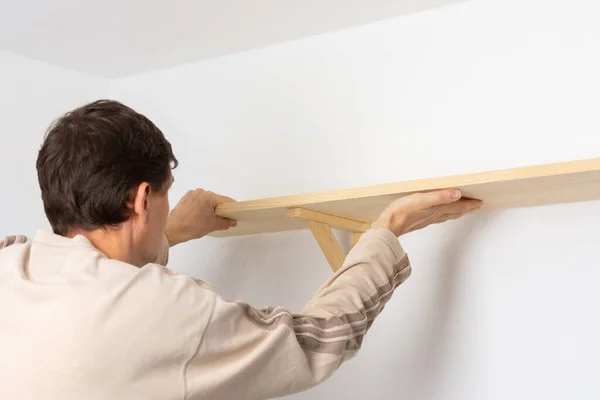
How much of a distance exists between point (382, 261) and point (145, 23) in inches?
36.9

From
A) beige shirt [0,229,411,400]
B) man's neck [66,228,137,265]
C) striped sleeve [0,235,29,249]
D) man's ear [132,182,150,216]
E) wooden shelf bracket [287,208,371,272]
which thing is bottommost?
beige shirt [0,229,411,400]

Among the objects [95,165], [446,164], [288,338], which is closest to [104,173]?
[95,165]

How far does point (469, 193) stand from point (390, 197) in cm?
13

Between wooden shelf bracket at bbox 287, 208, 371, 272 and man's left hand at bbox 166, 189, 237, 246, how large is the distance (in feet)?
0.75

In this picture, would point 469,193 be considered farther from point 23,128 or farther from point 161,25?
point 23,128

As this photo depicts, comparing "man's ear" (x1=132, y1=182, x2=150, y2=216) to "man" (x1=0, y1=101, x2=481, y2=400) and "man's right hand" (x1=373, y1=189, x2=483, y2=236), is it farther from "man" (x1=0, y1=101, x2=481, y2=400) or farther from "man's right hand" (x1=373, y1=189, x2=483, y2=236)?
"man's right hand" (x1=373, y1=189, x2=483, y2=236)

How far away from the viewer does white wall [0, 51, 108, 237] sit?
6.33 ft

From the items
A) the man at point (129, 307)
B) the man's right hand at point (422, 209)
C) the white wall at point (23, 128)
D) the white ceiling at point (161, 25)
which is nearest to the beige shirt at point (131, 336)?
the man at point (129, 307)

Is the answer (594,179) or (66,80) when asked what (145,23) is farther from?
(594,179)

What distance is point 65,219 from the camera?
109 cm

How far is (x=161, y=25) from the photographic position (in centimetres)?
178

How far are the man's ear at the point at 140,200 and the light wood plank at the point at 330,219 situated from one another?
14.6 inches

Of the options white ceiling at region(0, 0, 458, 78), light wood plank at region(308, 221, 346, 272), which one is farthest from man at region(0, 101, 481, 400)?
white ceiling at region(0, 0, 458, 78)

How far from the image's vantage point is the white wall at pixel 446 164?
1343mm
